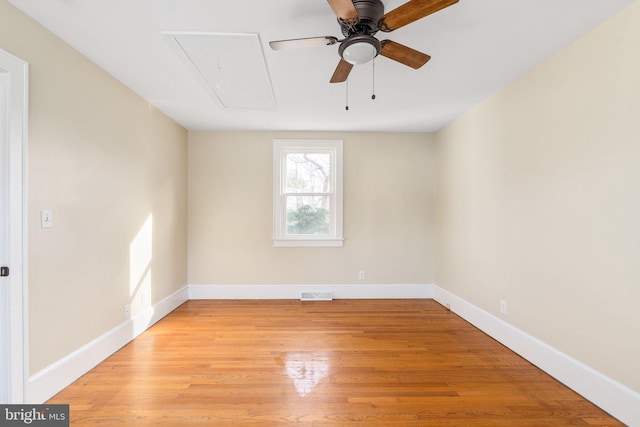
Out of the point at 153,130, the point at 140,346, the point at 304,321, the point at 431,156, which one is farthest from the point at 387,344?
the point at 153,130

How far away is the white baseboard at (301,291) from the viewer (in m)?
4.16

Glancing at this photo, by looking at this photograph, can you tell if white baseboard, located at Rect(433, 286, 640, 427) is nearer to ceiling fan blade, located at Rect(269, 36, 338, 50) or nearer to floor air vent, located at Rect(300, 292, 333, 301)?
floor air vent, located at Rect(300, 292, 333, 301)

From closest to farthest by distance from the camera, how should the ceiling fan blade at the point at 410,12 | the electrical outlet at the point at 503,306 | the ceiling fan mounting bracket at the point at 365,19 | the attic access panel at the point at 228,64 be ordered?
the ceiling fan blade at the point at 410,12
the ceiling fan mounting bracket at the point at 365,19
the attic access panel at the point at 228,64
the electrical outlet at the point at 503,306

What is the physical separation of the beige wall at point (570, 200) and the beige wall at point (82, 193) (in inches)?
141

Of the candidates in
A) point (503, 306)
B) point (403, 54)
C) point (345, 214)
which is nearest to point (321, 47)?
point (403, 54)

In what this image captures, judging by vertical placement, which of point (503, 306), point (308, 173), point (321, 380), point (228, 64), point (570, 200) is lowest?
point (321, 380)

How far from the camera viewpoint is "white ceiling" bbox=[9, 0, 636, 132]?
1708 mm

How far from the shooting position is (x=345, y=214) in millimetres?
4238

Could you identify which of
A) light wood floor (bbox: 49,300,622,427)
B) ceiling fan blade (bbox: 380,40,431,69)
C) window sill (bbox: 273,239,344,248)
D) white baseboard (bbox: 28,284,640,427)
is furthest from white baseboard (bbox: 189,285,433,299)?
ceiling fan blade (bbox: 380,40,431,69)

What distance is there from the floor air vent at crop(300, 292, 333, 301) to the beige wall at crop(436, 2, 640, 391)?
1889mm

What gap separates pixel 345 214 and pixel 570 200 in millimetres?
2598

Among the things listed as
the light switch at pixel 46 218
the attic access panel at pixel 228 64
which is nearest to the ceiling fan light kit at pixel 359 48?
the attic access panel at pixel 228 64

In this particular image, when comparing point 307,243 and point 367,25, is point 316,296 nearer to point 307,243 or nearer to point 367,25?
point 307,243

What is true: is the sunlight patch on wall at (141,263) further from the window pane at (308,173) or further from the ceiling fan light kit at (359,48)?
the ceiling fan light kit at (359,48)
